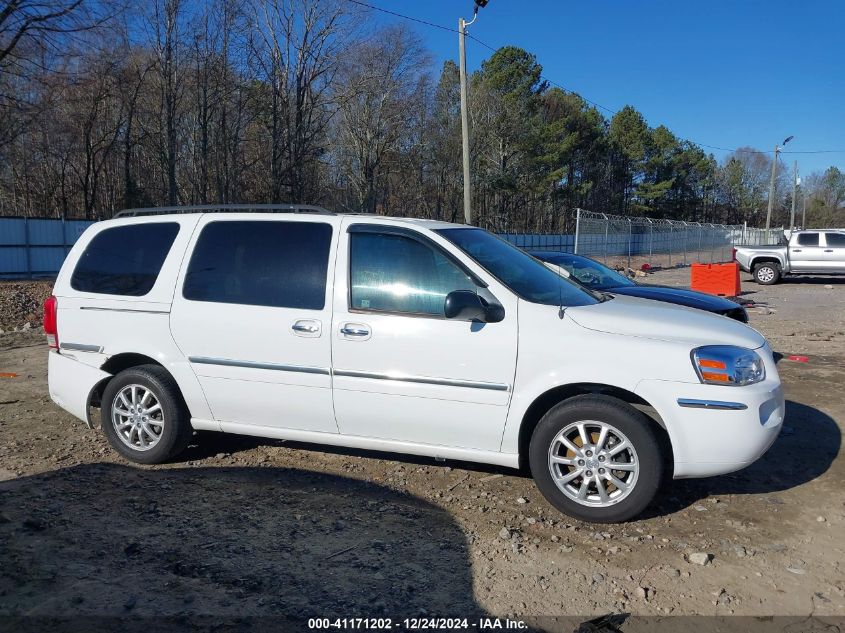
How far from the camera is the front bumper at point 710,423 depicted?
3867 millimetres

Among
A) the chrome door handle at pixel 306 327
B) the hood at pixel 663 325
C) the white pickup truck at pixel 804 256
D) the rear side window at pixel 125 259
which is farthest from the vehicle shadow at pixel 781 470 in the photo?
the white pickup truck at pixel 804 256

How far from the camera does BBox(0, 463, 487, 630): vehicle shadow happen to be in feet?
10.5

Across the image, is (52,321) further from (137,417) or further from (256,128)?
(256,128)

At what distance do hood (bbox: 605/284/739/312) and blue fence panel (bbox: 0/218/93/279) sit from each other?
1745 centimetres

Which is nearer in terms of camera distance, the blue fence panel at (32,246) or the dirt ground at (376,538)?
the dirt ground at (376,538)

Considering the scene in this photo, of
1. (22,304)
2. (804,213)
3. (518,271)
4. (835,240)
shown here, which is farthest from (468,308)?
(804,213)

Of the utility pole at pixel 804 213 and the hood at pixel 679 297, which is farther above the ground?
the utility pole at pixel 804 213

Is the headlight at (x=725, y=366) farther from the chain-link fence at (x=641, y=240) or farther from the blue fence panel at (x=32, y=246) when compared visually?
the blue fence panel at (x=32, y=246)

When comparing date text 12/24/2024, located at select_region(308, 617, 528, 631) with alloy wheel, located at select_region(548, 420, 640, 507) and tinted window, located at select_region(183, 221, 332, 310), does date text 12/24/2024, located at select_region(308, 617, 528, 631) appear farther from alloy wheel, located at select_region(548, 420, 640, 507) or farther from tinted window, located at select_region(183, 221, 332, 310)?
tinted window, located at select_region(183, 221, 332, 310)

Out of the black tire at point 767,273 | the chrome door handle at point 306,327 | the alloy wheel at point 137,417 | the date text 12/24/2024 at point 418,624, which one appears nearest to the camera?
the date text 12/24/2024 at point 418,624

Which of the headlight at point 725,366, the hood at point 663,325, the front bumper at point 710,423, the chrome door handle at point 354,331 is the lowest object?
the front bumper at point 710,423

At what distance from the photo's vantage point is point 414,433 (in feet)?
14.4

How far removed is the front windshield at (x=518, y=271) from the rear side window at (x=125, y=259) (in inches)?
87.3

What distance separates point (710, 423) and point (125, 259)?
4335mm
